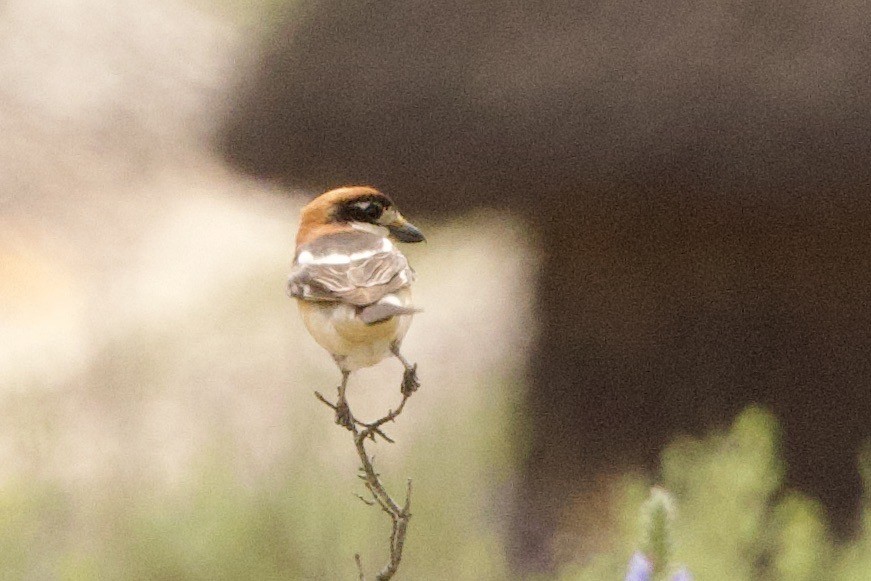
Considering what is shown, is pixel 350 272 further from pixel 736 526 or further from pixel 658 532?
pixel 736 526

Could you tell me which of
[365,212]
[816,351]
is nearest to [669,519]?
[365,212]

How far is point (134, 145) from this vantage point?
2141 mm

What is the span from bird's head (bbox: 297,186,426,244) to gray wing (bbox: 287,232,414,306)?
1 cm

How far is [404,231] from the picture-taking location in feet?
2.84

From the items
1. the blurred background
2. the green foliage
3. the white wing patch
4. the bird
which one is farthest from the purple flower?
the blurred background

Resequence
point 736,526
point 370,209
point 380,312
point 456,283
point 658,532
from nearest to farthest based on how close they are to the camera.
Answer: point 658,532
point 380,312
point 370,209
point 736,526
point 456,283

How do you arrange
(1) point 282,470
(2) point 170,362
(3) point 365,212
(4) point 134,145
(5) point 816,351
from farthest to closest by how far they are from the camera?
(4) point 134,145 → (5) point 816,351 → (2) point 170,362 → (1) point 282,470 → (3) point 365,212

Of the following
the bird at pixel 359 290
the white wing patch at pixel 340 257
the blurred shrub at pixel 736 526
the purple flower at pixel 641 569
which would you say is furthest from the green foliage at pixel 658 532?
the blurred shrub at pixel 736 526

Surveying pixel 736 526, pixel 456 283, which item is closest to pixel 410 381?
pixel 736 526

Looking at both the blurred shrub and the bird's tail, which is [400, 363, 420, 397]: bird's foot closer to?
the bird's tail

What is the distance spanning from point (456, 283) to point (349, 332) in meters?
1.23

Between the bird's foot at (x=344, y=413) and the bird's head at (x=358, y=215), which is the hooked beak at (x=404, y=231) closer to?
the bird's head at (x=358, y=215)

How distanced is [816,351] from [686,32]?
60 cm

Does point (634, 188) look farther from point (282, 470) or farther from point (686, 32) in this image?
Result: point (282, 470)
